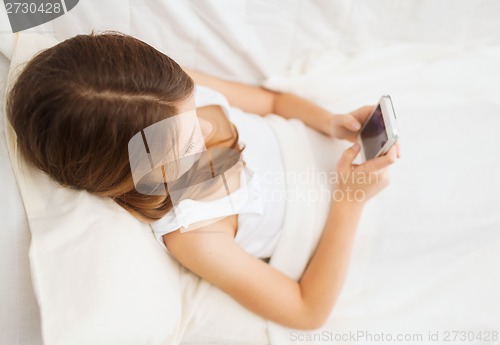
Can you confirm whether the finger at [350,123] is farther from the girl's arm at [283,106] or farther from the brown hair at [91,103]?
the brown hair at [91,103]

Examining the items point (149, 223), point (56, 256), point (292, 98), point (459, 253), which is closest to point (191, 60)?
point (292, 98)

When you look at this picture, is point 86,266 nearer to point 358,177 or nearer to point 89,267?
point 89,267

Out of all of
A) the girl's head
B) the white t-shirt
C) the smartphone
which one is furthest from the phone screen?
the girl's head

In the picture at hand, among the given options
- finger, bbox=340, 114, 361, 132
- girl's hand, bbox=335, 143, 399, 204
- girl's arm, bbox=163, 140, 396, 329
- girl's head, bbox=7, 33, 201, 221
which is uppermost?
girl's head, bbox=7, 33, 201, 221

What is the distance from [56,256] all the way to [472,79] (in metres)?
0.78

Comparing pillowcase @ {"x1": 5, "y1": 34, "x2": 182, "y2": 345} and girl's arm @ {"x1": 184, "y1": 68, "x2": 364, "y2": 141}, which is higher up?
girl's arm @ {"x1": 184, "y1": 68, "x2": 364, "y2": 141}

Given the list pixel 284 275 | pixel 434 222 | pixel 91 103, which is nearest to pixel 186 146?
pixel 91 103

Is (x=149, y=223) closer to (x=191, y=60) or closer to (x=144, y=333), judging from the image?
(x=144, y=333)

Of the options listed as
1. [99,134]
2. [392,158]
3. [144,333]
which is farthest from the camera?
[392,158]

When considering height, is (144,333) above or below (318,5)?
below

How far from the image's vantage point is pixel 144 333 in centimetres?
63

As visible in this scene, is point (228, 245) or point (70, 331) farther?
point (228, 245)

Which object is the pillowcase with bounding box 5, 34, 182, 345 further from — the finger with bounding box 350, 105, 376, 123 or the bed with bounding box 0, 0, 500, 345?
the finger with bounding box 350, 105, 376, 123

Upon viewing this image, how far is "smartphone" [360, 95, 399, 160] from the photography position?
2.23 ft
